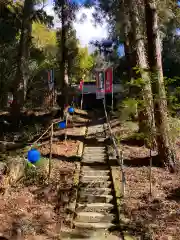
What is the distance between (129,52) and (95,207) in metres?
8.83

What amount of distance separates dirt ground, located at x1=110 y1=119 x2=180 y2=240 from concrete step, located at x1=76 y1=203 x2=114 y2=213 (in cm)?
37

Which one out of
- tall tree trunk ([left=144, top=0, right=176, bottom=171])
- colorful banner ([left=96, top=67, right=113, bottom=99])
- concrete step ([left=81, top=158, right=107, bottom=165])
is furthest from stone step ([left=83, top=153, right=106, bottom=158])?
colorful banner ([left=96, top=67, right=113, bottom=99])

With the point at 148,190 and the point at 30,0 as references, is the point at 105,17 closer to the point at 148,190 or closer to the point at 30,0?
the point at 30,0

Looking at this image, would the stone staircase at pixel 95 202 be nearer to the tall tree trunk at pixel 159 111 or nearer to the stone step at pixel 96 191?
the stone step at pixel 96 191

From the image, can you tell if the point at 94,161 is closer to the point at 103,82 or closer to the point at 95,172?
the point at 95,172

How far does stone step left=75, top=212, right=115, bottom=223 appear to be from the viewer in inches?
296

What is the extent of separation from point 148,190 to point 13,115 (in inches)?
444

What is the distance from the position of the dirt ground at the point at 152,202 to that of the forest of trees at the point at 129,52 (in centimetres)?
86

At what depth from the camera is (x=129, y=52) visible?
597 inches

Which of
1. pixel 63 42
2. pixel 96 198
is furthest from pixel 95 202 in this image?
pixel 63 42

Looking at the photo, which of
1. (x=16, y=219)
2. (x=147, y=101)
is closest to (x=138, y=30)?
(x=147, y=101)

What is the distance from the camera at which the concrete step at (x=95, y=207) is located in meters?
7.97

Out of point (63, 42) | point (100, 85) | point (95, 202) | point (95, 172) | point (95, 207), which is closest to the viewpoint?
point (95, 207)

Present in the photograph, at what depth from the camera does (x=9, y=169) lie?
8906 millimetres
